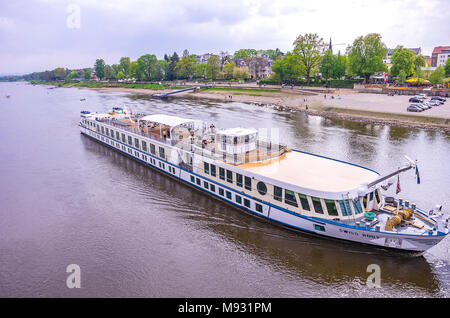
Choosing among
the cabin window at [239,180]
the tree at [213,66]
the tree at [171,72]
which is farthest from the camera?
the tree at [171,72]

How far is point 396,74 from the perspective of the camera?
100625 millimetres

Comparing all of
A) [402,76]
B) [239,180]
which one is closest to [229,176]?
[239,180]

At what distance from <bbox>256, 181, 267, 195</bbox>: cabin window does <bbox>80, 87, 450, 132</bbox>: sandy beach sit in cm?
5095

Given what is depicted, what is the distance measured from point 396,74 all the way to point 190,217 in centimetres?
10320

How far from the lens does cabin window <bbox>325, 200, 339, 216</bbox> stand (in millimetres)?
20031

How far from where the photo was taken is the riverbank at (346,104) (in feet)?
198

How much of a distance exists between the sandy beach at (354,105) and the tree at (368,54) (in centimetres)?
1023

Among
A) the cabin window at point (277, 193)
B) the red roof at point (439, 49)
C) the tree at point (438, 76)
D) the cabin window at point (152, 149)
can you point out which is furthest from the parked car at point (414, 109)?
the red roof at point (439, 49)

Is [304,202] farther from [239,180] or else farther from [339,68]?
[339,68]

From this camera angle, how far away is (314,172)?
77.2ft

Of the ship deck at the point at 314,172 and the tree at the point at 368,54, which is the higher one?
the tree at the point at 368,54

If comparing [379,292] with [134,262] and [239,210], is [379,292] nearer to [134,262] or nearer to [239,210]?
[239,210]

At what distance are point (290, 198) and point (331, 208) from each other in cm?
297

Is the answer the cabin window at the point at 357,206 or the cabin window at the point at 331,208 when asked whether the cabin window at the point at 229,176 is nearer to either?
the cabin window at the point at 331,208
